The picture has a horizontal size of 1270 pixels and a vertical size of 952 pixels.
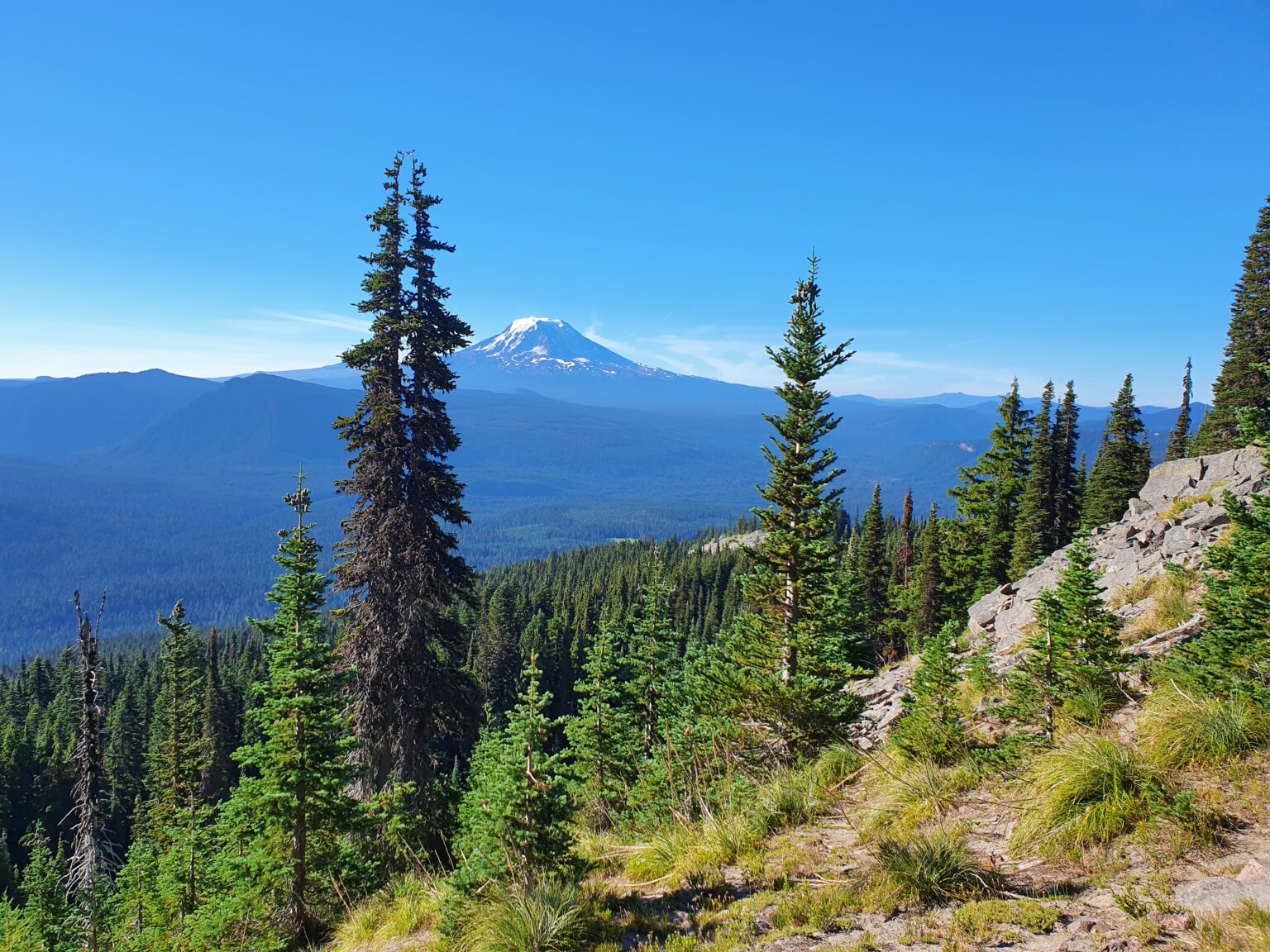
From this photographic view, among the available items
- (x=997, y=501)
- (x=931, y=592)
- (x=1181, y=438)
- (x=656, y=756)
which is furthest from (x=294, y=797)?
(x=1181, y=438)

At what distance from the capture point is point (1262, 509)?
731 centimetres

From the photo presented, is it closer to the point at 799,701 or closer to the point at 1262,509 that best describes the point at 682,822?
the point at 799,701

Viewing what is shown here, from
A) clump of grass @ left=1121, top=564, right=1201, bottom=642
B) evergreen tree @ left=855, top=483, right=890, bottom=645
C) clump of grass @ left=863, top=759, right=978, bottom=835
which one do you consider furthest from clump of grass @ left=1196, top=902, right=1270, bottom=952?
evergreen tree @ left=855, top=483, right=890, bottom=645

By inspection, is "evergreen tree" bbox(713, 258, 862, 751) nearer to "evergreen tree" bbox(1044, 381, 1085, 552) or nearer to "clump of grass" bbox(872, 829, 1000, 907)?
"clump of grass" bbox(872, 829, 1000, 907)

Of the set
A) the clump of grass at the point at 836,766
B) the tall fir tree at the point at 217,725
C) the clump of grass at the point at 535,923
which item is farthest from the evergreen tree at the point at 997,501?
the tall fir tree at the point at 217,725

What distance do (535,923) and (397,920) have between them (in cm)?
312

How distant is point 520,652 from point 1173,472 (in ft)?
199

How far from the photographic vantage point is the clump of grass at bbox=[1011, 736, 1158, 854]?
17.0ft

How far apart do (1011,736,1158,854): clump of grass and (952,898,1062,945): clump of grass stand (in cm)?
91

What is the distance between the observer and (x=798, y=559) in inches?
575

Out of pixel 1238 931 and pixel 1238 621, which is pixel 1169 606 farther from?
pixel 1238 931

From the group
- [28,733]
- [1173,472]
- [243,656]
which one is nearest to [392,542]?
[1173,472]

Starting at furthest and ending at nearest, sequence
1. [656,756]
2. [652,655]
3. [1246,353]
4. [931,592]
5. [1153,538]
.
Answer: [931,592] < [1246,353] < [1153,538] < [652,655] < [656,756]

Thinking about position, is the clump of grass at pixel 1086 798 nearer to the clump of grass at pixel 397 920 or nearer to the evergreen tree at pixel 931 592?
the clump of grass at pixel 397 920
